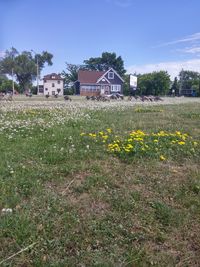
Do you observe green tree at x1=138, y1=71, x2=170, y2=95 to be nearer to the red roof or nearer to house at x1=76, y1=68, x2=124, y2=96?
house at x1=76, y1=68, x2=124, y2=96

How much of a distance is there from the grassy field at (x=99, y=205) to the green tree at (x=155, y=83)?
8022 cm

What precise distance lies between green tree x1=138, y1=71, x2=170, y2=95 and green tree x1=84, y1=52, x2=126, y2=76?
1817cm

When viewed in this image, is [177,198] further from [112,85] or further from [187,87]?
[187,87]

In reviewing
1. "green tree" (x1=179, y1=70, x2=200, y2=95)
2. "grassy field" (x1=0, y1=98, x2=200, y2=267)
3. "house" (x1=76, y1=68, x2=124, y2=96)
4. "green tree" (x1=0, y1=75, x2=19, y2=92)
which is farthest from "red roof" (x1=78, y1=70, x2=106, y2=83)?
"grassy field" (x1=0, y1=98, x2=200, y2=267)

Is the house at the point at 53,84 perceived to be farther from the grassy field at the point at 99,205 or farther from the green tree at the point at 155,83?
the grassy field at the point at 99,205

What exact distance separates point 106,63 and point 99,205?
334ft

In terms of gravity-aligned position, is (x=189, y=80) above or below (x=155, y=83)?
above

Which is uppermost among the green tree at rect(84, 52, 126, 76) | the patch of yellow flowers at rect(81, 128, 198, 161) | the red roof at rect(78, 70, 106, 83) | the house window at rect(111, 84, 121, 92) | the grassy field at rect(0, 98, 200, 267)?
the green tree at rect(84, 52, 126, 76)

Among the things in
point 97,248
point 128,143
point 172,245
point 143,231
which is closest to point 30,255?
point 97,248

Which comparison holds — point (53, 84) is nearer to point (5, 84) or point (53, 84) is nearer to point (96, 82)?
point (5, 84)

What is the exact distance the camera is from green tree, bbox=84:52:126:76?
10006cm

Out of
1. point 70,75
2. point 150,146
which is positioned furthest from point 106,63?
point 150,146

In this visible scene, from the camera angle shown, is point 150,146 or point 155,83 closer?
point 150,146

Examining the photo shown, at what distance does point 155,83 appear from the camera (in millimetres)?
83688
